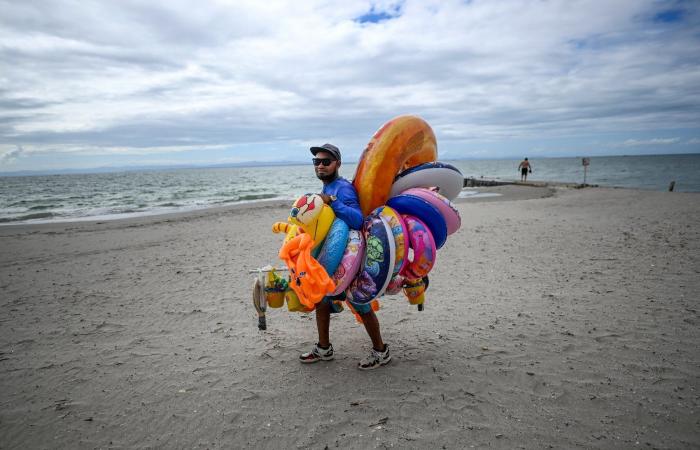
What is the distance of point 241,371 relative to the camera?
4199mm

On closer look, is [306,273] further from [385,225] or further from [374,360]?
[374,360]

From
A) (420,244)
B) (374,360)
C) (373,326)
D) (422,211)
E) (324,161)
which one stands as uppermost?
(324,161)

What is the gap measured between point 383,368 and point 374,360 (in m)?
0.14

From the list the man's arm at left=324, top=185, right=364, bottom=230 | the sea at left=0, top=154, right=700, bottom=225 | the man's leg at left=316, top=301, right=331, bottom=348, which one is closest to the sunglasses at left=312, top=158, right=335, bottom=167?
the man's arm at left=324, top=185, right=364, bottom=230

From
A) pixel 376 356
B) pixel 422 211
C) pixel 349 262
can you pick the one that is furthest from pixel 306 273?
pixel 376 356

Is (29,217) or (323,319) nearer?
(323,319)

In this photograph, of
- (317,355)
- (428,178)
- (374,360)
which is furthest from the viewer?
(317,355)

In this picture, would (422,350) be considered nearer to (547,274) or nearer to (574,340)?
(574,340)

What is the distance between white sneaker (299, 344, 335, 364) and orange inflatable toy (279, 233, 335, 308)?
1.05 metres

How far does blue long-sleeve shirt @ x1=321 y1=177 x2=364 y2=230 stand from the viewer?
3508 mm

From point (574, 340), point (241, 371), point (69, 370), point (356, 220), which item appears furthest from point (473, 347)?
point (69, 370)

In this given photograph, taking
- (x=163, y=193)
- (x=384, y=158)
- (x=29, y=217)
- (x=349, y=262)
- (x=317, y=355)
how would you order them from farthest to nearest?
(x=163, y=193)
(x=29, y=217)
(x=317, y=355)
(x=384, y=158)
(x=349, y=262)

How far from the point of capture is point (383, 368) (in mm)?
4160

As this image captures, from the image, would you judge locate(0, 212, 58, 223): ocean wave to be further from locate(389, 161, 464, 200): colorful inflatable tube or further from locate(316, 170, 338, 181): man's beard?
locate(389, 161, 464, 200): colorful inflatable tube
